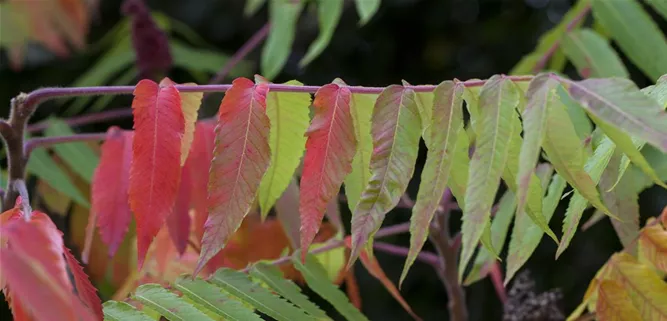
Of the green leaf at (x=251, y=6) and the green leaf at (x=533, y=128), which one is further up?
the green leaf at (x=251, y=6)

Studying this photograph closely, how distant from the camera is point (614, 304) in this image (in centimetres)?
90

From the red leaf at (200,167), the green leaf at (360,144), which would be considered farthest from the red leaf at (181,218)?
the green leaf at (360,144)

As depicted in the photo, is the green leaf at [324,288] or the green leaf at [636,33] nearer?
the green leaf at [324,288]

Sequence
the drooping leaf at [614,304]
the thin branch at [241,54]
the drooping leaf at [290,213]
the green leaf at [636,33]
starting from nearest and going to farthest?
the drooping leaf at [614,304], the drooping leaf at [290,213], the green leaf at [636,33], the thin branch at [241,54]

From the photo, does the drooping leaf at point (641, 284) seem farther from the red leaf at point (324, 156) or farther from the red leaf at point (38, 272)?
the red leaf at point (38, 272)

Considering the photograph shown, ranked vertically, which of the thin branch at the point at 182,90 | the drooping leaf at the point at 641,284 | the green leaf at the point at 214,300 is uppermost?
the thin branch at the point at 182,90

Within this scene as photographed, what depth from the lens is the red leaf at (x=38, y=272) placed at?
1.82 feet

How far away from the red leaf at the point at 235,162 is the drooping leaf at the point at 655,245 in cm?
44

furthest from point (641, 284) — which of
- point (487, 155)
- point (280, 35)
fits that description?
point (280, 35)

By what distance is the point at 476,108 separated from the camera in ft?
2.72

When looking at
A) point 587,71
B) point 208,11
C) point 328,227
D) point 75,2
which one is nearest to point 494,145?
point 587,71

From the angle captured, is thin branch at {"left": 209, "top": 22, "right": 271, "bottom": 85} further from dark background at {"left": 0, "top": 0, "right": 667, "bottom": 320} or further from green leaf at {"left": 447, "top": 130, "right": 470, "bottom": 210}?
green leaf at {"left": 447, "top": 130, "right": 470, "bottom": 210}

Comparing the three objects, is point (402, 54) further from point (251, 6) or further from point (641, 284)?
point (641, 284)

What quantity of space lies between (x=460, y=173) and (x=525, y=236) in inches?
4.9
